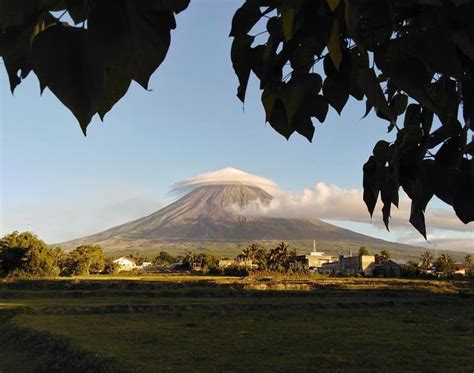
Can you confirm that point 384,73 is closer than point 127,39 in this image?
No

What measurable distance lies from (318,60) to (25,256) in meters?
57.6

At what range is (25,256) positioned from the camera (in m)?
53.7

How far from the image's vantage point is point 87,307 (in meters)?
25.6

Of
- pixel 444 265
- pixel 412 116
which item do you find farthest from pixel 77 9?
pixel 444 265

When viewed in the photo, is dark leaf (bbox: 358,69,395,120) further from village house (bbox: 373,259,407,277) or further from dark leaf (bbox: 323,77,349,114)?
village house (bbox: 373,259,407,277)

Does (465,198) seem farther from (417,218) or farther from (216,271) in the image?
(216,271)

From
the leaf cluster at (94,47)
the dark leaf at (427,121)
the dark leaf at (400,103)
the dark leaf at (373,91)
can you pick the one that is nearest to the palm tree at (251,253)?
the dark leaf at (400,103)

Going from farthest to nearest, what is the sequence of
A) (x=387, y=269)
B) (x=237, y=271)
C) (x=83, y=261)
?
1. (x=387, y=269)
2. (x=83, y=261)
3. (x=237, y=271)

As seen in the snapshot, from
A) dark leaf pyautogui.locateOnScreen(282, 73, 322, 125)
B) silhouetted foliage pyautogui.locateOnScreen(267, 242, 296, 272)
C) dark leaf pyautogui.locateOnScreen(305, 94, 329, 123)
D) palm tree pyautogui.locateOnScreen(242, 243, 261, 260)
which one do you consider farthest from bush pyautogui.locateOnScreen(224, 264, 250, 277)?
dark leaf pyautogui.locateOnScreen(282, 73, 322, 125)

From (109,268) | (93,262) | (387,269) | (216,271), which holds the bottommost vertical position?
(387,269)

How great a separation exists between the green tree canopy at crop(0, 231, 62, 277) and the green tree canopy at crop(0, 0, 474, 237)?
2225 inches

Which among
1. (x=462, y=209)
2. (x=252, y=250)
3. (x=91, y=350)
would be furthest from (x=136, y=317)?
(x=252, y=250)

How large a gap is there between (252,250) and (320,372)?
74.6 m

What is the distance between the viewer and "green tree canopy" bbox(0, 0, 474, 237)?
1.64 feet
